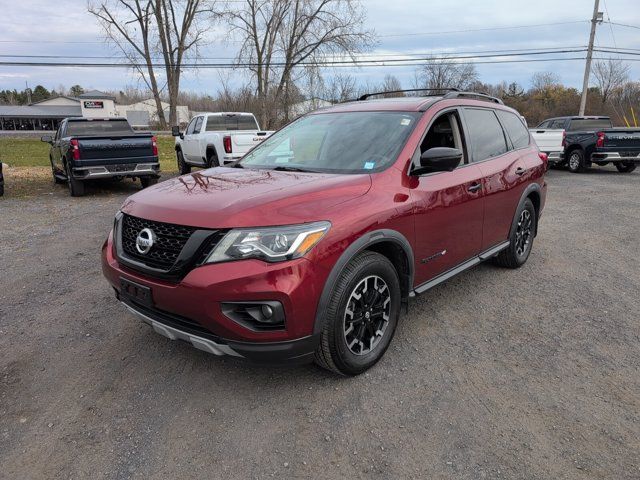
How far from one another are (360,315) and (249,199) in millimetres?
1059

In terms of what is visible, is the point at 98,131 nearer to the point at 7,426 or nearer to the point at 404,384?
the point at 7,426

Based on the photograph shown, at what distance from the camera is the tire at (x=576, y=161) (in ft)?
49.5

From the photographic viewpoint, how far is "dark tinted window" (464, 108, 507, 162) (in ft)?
14.0

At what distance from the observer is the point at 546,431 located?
2598 mm

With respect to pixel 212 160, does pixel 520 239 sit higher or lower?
lower

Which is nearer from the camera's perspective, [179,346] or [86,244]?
[179,346]

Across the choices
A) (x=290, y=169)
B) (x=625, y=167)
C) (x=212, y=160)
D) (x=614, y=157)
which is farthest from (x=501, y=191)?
(x=625, y=167)

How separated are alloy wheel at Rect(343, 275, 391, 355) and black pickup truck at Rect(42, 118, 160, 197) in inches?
347

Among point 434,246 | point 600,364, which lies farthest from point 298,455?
point 600,364

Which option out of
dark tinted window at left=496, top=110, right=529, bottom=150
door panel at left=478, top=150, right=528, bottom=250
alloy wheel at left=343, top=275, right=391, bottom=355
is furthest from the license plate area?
dark tinted window at left=496, top=110, right=529, bottom=150

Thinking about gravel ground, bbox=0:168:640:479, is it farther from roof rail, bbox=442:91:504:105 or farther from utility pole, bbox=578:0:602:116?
utility pole, bbox=578:0:602:116

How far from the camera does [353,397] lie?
293 cm

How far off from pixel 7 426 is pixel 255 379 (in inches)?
57.3

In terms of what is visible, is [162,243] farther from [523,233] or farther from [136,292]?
[523,233]
